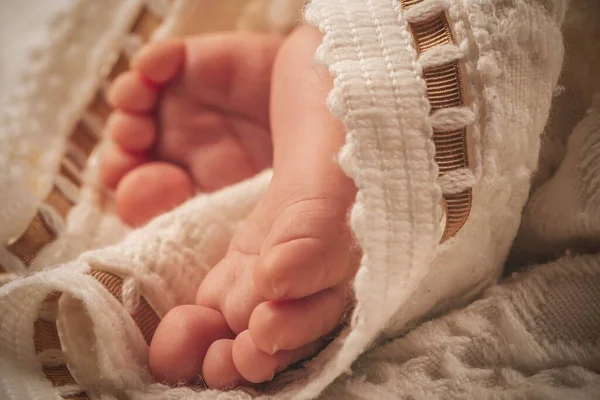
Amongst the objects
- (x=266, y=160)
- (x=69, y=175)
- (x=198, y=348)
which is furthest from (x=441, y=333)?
(x=69, y=175)

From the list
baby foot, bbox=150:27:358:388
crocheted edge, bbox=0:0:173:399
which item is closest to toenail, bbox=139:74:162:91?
crocheted edge, bbox=0:0:173:399

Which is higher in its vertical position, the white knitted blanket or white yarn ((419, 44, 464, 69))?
white yarn ((419, 44, 464, 69))

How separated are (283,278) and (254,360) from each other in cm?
7

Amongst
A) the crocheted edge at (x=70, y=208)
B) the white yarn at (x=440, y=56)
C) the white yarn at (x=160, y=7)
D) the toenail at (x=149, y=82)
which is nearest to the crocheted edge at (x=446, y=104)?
the white yarn at (x=440, y=56)

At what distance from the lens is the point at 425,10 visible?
1.36 ft

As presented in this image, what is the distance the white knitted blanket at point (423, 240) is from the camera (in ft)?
1.32

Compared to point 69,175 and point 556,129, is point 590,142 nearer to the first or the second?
point 556,129

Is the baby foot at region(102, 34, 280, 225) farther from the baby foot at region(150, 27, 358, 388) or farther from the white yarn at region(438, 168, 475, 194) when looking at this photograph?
the white yarn at region(438, 168, 475, 194)

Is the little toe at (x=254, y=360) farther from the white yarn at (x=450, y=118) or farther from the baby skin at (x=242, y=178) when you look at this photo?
the white yarn at (x=450, y=118)

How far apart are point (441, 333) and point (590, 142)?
207 mm

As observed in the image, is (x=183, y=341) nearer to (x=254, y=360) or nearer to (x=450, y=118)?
(x=254, y=360)

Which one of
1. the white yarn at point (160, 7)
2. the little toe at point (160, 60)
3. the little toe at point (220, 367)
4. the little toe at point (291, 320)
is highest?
the white yarn at point (160, 7)

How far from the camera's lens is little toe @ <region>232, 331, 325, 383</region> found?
0.43 m

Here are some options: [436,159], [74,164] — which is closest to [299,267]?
[436,159]
